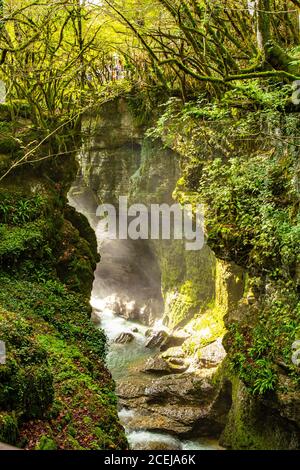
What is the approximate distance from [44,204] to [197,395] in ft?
25.7

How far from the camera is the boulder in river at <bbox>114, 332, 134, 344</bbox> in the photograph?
19.6 metres

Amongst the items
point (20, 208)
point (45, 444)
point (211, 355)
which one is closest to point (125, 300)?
point (211, 355)

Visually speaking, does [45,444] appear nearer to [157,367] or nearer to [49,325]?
[49,325]

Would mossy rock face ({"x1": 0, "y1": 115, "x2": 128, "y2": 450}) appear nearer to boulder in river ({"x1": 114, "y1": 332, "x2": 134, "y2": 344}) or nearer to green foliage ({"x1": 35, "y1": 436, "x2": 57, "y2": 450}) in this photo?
green foliage ({"x1": 35, "y1": 436, "x2": 57, "y2": 450})

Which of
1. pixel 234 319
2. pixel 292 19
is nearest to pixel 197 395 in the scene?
pixel 234 319

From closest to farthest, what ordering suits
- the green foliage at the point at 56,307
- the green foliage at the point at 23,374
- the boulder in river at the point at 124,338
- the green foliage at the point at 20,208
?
the green foliage at the point at 23,374 → the green foliage at the point at 56,307 → the green foliage at the point at 20,208 → the boulder in river at the point at 124,338

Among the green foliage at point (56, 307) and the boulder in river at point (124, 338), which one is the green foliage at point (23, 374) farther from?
the boulder in river at point (124, 338)

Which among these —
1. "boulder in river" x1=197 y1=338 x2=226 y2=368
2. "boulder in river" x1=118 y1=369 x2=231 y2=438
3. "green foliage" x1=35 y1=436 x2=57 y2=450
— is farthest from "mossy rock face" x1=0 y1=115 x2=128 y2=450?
"boulder in river" x1=197 y1=338 x2=226 y2=368

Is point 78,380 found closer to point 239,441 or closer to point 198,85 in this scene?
point 239,441

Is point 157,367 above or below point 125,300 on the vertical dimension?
below

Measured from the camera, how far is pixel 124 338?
1973 centimetres

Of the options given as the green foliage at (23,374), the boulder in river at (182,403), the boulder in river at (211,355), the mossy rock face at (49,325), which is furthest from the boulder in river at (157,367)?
the green foliage at (23,374)

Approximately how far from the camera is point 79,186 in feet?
84.2

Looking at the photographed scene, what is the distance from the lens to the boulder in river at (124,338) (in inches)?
771
